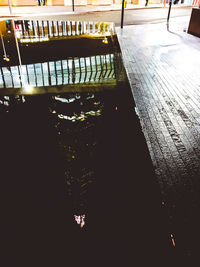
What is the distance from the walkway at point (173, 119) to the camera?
201 cm

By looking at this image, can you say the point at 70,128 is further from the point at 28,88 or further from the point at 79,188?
the point at 28,88

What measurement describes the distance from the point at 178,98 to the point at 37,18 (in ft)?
37.7

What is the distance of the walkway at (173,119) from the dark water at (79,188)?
5.8 inches

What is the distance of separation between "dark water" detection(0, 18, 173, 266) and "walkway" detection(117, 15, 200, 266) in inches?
5.8

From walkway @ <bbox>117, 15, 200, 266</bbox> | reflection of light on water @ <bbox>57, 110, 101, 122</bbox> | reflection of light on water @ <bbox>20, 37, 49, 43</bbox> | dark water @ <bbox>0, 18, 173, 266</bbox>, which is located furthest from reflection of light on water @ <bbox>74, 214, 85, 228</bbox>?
reflection of light on water @ <bbox>20, 37, 49, 43</bbox>

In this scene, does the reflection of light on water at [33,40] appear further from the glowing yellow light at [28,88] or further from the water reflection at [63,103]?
the glowing yellow light at [28,88]

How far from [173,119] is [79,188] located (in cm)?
204

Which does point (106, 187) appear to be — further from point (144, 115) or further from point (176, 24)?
point (176, 24)

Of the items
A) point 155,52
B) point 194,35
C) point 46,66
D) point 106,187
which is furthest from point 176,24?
point 106,187

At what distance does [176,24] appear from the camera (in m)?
11.2

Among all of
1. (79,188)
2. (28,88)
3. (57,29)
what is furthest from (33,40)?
(79,188)

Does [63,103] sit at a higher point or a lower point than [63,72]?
higher

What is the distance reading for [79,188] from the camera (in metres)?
2.41

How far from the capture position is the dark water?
182 cm
